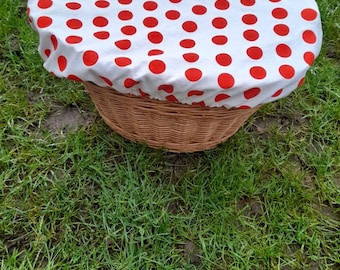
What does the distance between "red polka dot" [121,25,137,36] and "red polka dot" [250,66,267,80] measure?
0.93 ft

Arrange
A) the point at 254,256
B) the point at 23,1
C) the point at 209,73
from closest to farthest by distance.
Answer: the point at 209,73 < the point at 254,256 < the point at 23,1

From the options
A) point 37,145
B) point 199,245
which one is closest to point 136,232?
point 199,245

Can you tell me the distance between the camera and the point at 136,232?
1.32 metres

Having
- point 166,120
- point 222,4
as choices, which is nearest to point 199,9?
point 222,4

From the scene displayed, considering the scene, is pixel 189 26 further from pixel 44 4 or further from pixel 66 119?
pixel 66 119

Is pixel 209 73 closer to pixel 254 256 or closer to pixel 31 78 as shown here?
pixel 254 256

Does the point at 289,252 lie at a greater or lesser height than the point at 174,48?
lesser

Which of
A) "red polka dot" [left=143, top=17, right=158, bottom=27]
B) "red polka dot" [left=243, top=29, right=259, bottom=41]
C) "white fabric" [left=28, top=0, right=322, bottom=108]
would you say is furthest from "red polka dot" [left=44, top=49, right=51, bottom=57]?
"red polka dot" [left=243, top=29, right=259, bottom=41]

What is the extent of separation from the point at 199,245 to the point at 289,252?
9.4 inches

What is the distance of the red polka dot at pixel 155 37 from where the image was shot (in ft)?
3.70

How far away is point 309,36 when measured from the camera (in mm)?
1171

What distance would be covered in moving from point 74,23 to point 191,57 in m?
0.28

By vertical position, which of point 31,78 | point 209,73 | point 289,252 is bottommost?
point 289,252

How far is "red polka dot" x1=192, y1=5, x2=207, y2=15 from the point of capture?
121 centimetres
